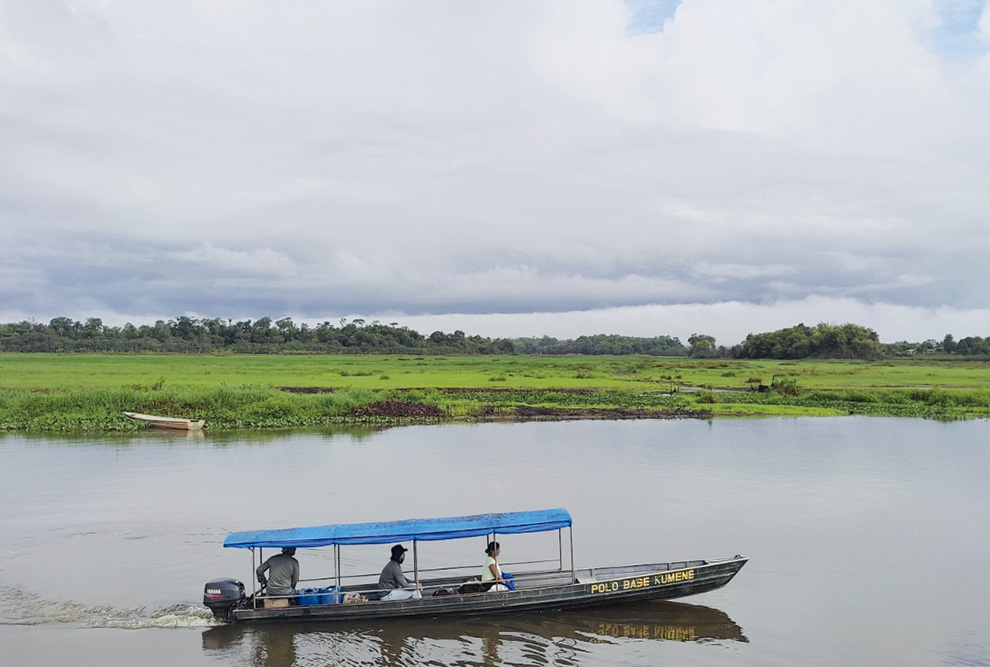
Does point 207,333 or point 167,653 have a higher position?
point 207,333

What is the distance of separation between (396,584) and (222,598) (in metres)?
3.04

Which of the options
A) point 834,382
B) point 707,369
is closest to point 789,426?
point 834,382

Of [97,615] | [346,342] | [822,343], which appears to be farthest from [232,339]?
[97,615]

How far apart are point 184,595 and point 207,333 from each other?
13443 centimetres

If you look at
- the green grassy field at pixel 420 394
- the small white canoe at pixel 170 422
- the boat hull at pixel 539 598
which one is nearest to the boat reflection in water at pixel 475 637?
the boat hull at pixel 539 598

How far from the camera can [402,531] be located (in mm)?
15125

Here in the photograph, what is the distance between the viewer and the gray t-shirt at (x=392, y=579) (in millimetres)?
15148

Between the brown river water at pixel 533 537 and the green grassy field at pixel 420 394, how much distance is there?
17.5 feet

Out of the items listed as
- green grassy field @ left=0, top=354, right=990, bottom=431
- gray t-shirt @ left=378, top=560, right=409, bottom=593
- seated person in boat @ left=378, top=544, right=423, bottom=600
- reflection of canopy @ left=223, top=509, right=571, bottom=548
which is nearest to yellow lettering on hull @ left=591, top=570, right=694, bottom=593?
reflection of canopy @ left=223, top=509, right=571, bottom=548

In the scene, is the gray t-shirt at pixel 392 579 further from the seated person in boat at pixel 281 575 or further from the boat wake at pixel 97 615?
the boat wake at pixel 97 615

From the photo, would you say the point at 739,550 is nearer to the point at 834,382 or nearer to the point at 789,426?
the point at 789,426

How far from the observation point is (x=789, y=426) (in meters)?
43.2

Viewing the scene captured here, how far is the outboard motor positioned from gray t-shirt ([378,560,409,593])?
2536 mm

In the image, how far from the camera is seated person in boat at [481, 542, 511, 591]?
49.1 ft
